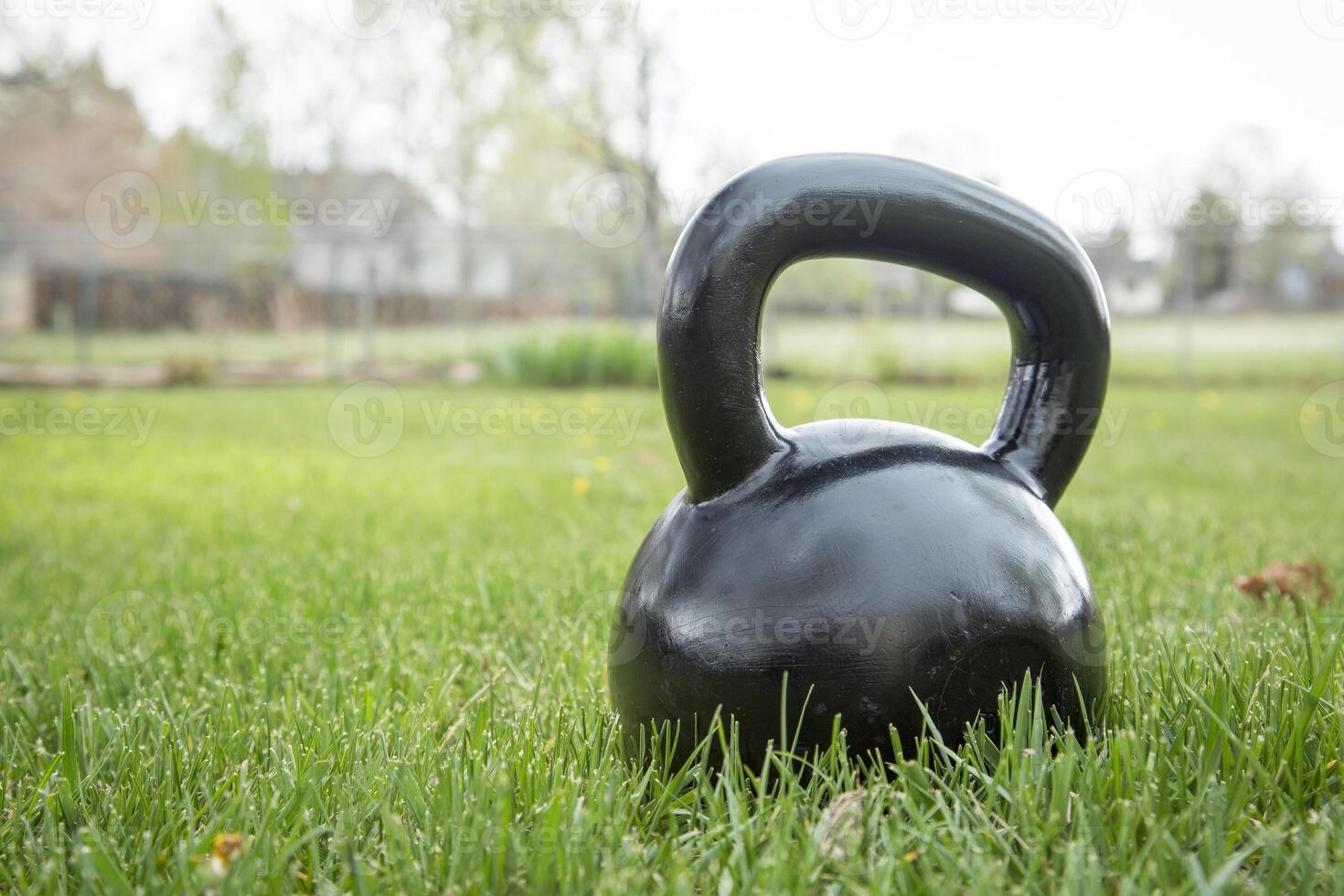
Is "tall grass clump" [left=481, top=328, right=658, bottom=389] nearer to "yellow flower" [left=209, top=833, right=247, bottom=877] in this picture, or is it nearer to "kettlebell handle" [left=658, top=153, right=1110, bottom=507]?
"kettlebell handle" [left=658, top=153, right=1110, bottom=507]

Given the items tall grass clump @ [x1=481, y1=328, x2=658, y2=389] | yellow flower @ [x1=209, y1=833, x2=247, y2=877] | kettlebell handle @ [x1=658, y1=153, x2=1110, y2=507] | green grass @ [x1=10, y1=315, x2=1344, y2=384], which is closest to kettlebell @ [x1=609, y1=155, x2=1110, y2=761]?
kettlebell handle @ [x1=658, y1=153, x2=1110, y2=507]

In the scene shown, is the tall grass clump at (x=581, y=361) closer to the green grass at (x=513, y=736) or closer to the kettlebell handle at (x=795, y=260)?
the green grass at (x=513, y=736)

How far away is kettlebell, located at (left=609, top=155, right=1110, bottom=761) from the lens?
128 centimetres

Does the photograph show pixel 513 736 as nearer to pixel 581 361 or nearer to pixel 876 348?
pixel 581 361

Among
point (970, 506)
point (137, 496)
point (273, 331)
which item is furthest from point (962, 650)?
point (273, 331)

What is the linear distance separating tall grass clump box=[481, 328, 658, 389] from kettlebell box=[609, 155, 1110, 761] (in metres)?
8.87

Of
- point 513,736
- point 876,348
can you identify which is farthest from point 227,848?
point 876,348

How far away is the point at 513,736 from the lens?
5.23 ft

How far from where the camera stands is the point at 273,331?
16.7 metres

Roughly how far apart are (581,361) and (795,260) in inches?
360

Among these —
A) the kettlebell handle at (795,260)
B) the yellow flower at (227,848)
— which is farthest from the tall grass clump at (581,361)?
the yellow flower at (227,848)

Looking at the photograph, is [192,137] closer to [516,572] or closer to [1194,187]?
[1194,187]

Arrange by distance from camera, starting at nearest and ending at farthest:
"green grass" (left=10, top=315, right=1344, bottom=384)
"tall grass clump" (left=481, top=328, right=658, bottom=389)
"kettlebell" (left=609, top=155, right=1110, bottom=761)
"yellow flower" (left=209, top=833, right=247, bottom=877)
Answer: "yellow flower" (left=209, top=833, right=247, bottom=877) → "kettlebell" (left=609, top=155, right=1110, bottom=761) → "tall grass clump" (left=481, top=328, right=658, bottom=389) → "green grass" (left=10, top=315, right=1344, bottom=384)

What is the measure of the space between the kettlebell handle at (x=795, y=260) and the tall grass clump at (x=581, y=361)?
883 cm
